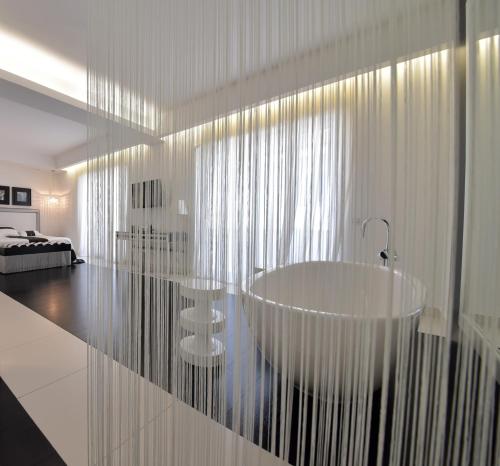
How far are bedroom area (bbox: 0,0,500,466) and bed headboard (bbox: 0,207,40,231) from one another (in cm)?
740

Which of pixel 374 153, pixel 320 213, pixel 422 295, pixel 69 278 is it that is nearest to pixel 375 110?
pixel 374 153

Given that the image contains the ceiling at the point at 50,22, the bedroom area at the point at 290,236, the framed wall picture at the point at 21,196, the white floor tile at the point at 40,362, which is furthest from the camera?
Result: the framed wall picture at the point at 21,196

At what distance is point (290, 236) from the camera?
1.69 feet

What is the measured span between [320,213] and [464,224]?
22 cm

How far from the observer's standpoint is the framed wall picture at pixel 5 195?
610cm

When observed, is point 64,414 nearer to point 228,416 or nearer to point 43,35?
point 228,416

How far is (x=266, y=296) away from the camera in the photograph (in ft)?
2.02

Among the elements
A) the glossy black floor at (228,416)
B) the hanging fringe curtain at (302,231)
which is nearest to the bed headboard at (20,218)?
the glossy black floor at (228,416)

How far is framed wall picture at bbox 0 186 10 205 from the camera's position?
20.0 ft

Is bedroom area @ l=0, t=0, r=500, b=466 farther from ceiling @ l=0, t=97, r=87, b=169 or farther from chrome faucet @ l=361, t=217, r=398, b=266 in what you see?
ceiling @ l=0, t=97, r=87, b=169

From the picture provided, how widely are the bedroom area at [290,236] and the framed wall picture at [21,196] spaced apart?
7.56 meters

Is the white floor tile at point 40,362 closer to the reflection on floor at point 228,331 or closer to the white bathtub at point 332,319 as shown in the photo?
the reflection on floor at point 228,331

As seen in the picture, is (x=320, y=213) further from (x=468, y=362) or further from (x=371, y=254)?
(x=468, y=362)

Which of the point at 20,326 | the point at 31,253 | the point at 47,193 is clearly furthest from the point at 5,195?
the point at 20,326
